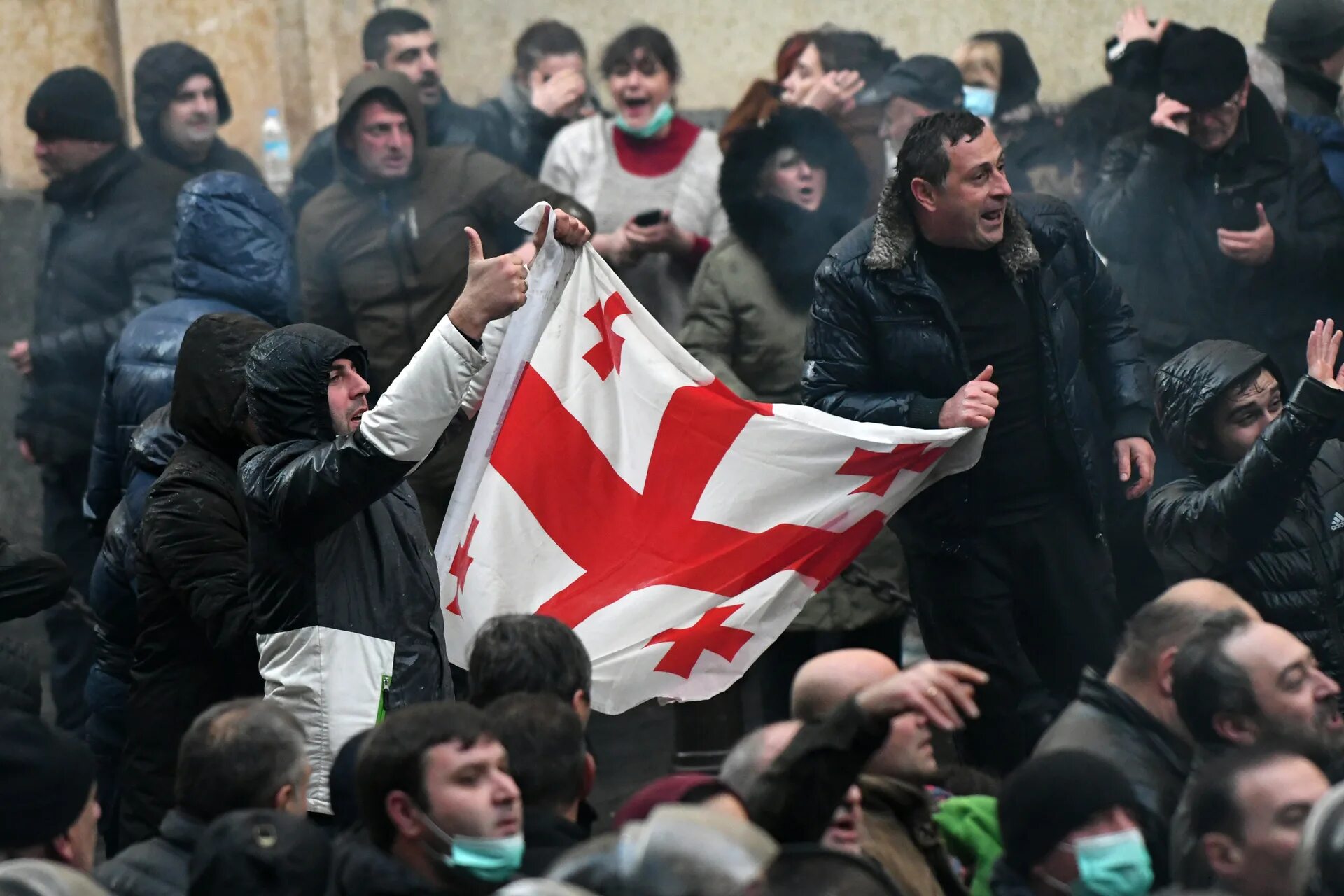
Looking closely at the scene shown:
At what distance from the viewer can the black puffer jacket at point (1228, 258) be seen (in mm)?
7438

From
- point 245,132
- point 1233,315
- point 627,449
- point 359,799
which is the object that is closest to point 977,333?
point 627,449

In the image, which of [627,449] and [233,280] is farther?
[233,280]

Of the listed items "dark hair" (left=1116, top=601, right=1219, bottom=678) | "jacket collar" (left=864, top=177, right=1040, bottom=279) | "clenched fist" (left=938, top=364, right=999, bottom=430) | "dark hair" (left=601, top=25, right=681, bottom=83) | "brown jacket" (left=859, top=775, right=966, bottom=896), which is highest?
"dark hair" (left=601, top=25, right=681, bottom=83)

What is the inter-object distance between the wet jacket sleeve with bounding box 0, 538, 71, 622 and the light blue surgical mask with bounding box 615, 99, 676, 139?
3507 millimetres

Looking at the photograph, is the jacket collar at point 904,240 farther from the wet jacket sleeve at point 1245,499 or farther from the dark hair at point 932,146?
the wet jacket sleeve at point 1245,499

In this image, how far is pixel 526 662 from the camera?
485 centimetres

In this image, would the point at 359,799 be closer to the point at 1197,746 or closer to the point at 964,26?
the point at 1197,746

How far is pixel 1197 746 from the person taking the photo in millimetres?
4746

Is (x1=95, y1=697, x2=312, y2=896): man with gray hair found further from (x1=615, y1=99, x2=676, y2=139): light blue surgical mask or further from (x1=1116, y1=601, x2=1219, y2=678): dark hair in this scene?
(x1=615, y1=99, x2=676, y2=139): light blue surgical mask

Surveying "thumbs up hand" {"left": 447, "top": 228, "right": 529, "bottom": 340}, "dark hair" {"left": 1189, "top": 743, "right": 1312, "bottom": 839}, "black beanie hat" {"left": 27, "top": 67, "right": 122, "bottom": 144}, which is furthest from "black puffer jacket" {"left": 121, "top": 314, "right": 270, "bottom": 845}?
"black beanie hat" {"left": 27, "top": 67, "right": 122, "bottom": 144}

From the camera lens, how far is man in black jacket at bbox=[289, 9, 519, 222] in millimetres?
9477

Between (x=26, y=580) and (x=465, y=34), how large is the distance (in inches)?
238

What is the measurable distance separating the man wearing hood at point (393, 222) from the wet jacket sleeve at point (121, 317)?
→ 1.59 feet

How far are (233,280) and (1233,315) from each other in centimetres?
320
